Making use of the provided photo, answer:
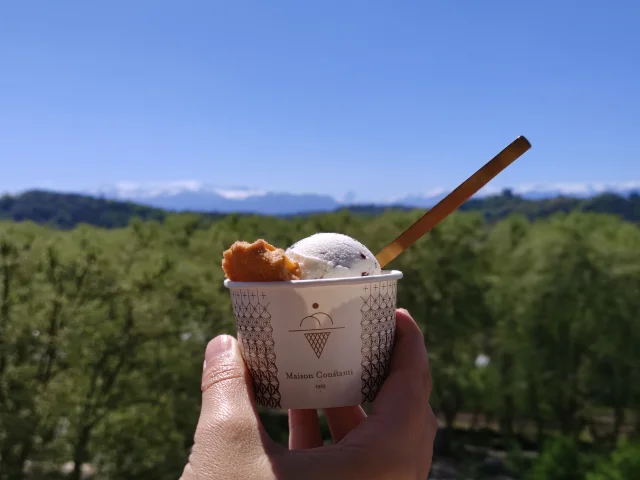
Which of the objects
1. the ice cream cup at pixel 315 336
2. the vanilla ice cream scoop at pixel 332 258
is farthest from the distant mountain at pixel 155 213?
the ice cream cup at pixel 315 336

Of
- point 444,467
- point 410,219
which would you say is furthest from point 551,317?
point 444,467

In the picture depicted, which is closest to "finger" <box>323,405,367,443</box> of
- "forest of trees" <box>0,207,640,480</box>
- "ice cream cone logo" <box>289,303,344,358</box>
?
"ice cream cone logo" <box>289,303,344,358</box>

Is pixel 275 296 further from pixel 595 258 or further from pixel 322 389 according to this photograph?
pixel 595 258

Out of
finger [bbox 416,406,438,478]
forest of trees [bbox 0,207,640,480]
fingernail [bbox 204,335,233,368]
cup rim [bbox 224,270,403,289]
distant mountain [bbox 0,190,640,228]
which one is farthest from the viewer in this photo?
distant mountain [bbox 0,190,640,228]

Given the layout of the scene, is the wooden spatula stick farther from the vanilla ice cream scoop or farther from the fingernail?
the fingernail

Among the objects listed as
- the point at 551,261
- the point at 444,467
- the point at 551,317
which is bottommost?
the point at 444,467

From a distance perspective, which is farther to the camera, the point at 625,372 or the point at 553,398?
the point at 553,398
